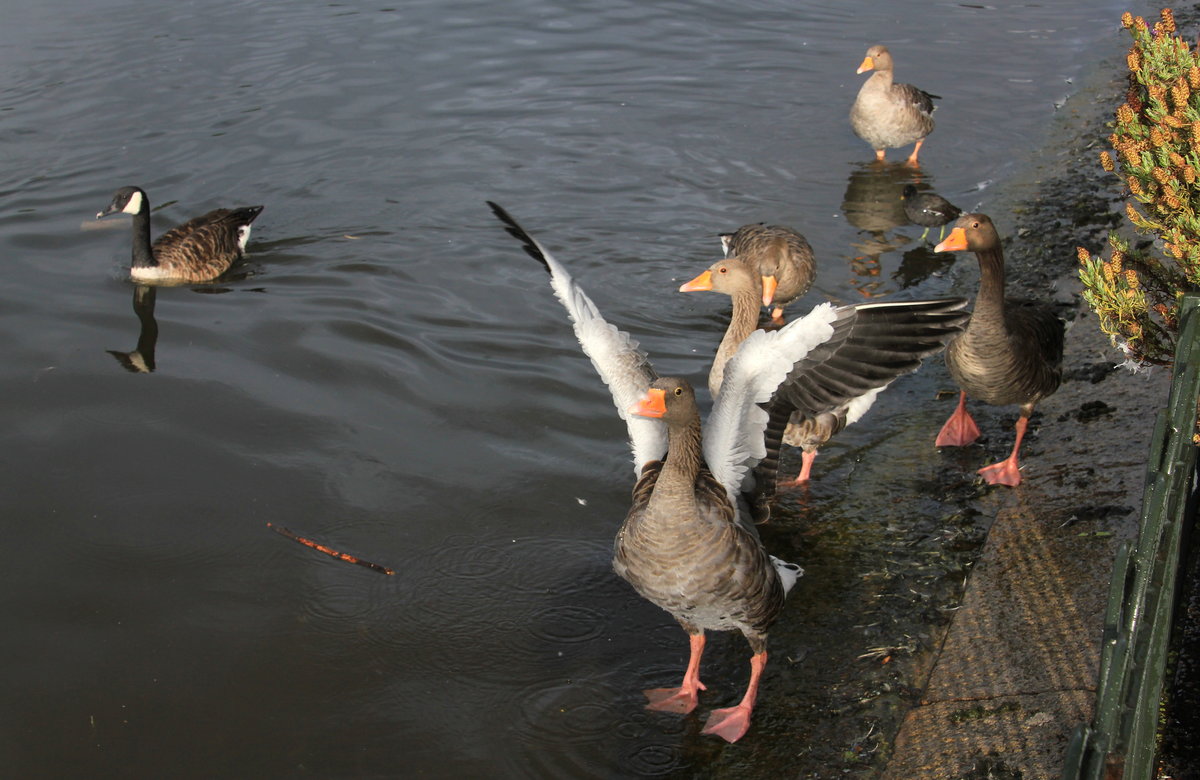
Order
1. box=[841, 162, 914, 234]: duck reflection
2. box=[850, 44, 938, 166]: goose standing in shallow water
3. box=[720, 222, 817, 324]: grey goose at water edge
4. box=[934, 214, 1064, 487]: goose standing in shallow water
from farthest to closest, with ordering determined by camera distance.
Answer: box=[850, 44, 938, 166]: goose standing in shallow water → box=[841, 162, 914, 234]: duck reflection → box=[720, 222, 817, 324]: grey goose at water edge → box=[934, 214, 1064, 487]: goose standing in shallow water

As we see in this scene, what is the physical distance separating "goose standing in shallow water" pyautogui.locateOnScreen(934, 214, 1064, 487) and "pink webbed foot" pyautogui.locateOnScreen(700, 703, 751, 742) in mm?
2377

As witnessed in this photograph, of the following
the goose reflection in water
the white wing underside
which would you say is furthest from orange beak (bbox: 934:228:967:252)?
the goose reflection in water

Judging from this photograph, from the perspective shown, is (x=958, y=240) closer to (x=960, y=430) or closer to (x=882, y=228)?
Answer: (x=960, y=430)

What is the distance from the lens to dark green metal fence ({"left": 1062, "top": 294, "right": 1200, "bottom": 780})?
2.32 m

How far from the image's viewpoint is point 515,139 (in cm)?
1238

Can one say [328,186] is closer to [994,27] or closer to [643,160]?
[643,160]

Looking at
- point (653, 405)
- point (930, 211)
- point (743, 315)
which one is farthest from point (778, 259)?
point (653, 405)

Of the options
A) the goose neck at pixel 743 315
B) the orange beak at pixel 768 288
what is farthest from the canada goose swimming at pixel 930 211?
the goose neck at pixel 743 315

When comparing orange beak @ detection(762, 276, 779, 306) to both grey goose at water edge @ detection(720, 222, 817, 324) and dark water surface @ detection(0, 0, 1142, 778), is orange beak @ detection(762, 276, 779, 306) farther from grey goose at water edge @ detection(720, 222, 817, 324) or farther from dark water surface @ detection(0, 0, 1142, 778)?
dark water surface @ detection(0, 0, 1142, 778)

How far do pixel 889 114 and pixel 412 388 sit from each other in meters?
6.75

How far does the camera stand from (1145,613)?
2.77m

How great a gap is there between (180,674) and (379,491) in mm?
1813

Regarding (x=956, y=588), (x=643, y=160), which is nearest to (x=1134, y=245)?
(x=956, y=588)

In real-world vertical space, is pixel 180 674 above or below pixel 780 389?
below
